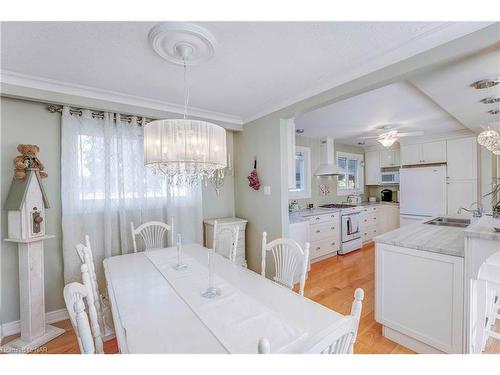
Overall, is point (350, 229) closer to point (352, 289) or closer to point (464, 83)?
point (352, 289)

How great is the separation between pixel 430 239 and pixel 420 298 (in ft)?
1.57

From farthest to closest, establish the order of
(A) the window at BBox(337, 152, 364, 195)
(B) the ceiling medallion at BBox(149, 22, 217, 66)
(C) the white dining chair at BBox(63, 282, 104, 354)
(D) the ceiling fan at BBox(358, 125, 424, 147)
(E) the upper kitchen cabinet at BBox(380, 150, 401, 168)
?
(A) the window at BBox(337, 152, 364, 195), (E) the upper kitchen cabinet at BBox(380, 150, 401, 168), (D) the ceiling fan at BBox(358, 125, 424, 147), (B) the ceiling medallion at BBox(149, 22, 217, 66), (C) the white dining chair at BBox(63, 282, 104, 354)

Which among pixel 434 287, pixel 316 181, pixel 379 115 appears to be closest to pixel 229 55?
pixel 434 287

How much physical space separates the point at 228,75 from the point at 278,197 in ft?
4.68

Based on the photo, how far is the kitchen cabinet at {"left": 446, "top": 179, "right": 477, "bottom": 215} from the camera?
3.82 metres

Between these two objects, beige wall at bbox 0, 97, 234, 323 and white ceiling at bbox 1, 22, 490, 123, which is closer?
white ceiling at bbox 1, 22, 490, 123

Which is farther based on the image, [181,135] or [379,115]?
[379,115]

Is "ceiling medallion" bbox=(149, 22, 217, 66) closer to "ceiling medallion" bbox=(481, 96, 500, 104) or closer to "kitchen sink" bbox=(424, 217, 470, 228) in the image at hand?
"ceiling medallion" bbox=(481, 96, 500, 104)

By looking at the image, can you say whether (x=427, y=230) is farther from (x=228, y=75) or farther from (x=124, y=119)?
(x=124, y=119)

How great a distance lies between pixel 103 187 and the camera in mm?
2389

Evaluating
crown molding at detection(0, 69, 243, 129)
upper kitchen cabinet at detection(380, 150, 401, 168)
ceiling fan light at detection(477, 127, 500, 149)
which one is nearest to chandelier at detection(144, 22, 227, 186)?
crown molding at detection(0, 69, 243, 129)

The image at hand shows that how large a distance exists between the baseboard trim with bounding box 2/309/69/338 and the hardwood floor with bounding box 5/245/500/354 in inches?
2.5

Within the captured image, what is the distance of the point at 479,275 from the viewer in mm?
1395

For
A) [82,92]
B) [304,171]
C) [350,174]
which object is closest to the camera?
[82,92]
